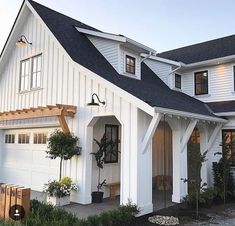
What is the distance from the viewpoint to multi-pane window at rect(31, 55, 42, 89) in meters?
11.9

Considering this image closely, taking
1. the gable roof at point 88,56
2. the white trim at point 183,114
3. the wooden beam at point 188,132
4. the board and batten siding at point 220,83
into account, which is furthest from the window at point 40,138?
the board and batten siding at point 220,83

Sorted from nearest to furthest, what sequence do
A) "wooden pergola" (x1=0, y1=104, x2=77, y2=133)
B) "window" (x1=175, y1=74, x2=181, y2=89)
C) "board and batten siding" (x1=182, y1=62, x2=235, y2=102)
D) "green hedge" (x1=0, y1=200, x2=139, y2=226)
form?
"green hedge" (x1=0, y1=200, x2=139, y2=226) → "wooden pergola" (x1=0, y1=104, x2=77, y2=133) → "board and batten siding" (x1=182, y1=62, x2=235, y2=102) → "window" (x1=175, y1=74, x2=181, y2=89)

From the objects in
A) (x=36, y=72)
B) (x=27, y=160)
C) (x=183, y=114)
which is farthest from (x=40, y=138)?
(x=183, y=114)

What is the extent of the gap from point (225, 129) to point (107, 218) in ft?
23.7

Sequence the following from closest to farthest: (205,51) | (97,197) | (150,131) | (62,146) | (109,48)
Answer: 1. (150,131)
2. (62,146)
3. (97,197)
4. (109,48)
5. (205,51)

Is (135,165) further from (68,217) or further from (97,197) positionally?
(68,217)

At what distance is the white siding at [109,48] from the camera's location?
38.3 feet

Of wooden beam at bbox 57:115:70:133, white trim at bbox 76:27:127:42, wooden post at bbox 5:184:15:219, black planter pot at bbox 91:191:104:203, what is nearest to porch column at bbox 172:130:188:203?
black planter pot at bbox 91:191:104:203

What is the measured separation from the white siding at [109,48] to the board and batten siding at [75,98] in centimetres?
196

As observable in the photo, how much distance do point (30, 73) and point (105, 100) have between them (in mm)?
4850

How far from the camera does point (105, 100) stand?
29.7ft

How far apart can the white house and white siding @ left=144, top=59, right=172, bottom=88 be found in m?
0.05

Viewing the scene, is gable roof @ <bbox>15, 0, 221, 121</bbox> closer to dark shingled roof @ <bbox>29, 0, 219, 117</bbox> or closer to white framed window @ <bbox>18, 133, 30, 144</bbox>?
dark shingled roof @ <bbox>29, 0, 219, 117</bbox>

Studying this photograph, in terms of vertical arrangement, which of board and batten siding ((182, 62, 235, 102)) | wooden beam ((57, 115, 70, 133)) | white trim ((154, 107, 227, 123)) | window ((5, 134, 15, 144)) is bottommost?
window ((5, 134, 15, 144))
